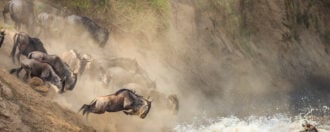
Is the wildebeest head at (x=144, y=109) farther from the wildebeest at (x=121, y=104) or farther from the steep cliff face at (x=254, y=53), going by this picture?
the steep cliff face at (x=254, y=53)

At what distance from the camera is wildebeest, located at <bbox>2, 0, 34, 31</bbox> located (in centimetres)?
1934

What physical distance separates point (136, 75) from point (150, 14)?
5804 mm

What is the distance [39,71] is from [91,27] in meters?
6.79

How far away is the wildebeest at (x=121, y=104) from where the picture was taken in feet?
50.4

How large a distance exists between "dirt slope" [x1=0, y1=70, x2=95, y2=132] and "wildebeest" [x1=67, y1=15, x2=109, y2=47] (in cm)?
725

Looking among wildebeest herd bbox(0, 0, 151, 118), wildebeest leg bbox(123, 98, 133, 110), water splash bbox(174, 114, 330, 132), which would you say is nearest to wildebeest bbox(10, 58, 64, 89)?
wildebeest herd bbox(0, 0, 151, 118)

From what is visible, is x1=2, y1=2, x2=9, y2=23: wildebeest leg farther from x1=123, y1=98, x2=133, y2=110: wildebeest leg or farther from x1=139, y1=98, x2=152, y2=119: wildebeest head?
x1=139, y1=98, x2=152, y2=119: wildebeest head

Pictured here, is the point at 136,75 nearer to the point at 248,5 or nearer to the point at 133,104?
the point at 133,104

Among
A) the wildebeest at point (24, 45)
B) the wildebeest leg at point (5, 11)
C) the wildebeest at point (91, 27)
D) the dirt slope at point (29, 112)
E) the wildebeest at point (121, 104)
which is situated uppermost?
the wildebeest at point (91, 27)

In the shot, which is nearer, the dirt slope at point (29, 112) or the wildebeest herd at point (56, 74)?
the dirt slope at point (29, 112)

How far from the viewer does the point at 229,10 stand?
2608 cm

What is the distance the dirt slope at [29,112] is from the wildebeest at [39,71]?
0.76 m

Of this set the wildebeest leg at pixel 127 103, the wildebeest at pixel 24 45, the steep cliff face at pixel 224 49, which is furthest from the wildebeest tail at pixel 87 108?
the steep cliff face at pixel 224 49

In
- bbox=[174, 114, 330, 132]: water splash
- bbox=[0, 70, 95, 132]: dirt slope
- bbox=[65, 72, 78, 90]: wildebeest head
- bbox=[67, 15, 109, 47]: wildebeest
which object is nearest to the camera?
bbox=[0, 70, 95, 132]: dirt slope
